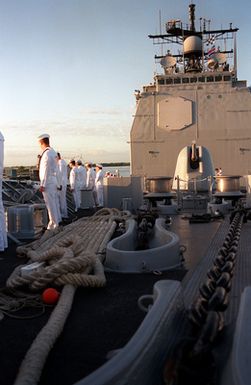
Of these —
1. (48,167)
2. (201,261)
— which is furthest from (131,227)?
(48,167)

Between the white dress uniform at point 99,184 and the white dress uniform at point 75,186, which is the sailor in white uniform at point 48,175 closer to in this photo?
the white dress uniform at point 75,186

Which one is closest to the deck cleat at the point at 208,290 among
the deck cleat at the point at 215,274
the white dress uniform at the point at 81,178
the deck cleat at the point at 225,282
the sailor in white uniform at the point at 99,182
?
the deck cleat at the point at 225,282

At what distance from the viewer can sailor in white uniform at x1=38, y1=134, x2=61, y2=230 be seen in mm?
6812

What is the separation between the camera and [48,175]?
6.97 metres

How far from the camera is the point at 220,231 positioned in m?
5.56

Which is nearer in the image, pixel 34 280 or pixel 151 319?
pixel 151 319

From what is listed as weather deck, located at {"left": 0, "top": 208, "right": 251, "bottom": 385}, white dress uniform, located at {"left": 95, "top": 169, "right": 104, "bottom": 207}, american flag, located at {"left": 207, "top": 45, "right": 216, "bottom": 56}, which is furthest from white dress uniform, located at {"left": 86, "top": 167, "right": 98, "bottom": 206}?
weather deck, located at {"left": 0, "top": 208, "right": 251, "bottom": 385}

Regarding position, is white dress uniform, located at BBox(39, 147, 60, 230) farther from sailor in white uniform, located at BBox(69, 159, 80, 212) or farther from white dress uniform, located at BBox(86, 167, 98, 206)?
white dress uniform, located at BBox(86, 167, 98, 206)

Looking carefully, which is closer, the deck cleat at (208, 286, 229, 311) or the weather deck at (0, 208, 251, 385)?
the deck cleat at (208, 286, 229, 311)

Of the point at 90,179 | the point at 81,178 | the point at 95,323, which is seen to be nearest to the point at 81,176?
the point at 81,178

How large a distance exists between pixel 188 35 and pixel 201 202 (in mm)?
11450

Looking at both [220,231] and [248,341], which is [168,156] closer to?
[220,231]

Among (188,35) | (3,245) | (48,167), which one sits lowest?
(3,245)

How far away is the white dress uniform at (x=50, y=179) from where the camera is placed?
6.83 meters
